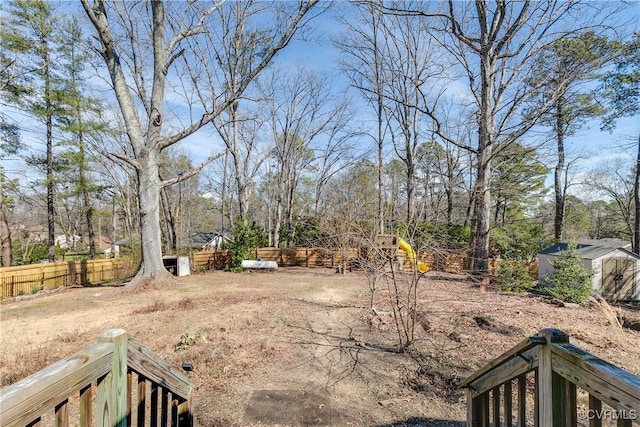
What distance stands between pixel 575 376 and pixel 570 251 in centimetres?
986

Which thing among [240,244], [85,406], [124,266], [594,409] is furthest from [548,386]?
[124,266]

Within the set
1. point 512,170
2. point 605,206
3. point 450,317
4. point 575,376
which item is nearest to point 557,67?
point 512,170

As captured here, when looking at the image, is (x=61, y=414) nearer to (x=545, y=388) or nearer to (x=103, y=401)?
(x=103, y=401)

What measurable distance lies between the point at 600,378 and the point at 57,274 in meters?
13.8

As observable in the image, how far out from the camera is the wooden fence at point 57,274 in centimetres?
900

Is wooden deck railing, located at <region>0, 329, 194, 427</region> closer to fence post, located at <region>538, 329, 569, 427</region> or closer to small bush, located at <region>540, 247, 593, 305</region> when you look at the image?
fence post, located at <region>538, 329, 569, 427</region>

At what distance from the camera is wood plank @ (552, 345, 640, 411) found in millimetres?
918

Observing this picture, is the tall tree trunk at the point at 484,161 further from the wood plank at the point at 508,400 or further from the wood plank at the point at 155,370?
the wood plank at the point at 155,370

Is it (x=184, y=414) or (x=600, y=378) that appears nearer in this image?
(x=600, y=378)

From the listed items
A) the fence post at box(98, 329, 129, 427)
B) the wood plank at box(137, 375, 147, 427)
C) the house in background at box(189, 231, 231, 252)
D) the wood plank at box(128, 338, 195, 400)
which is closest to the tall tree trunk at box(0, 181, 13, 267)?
the wood plank at box(128, 338, 195, 400)

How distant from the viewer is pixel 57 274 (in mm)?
10484

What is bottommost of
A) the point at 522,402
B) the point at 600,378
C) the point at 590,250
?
the point at 590,250

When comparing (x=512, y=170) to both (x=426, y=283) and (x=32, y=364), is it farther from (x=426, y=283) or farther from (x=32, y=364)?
(x=32, y=364)

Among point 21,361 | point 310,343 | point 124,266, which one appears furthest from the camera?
point 124,266
